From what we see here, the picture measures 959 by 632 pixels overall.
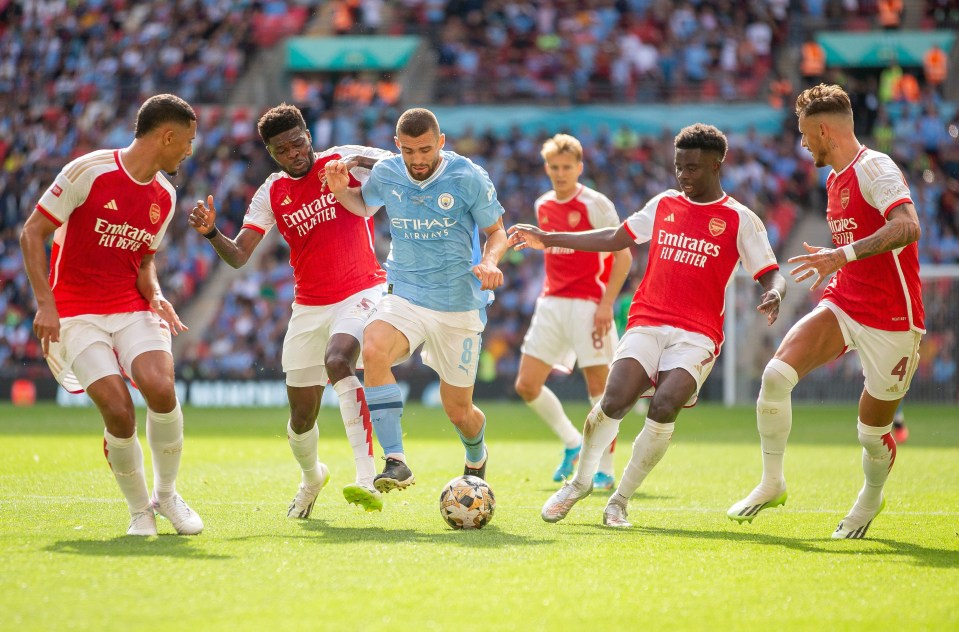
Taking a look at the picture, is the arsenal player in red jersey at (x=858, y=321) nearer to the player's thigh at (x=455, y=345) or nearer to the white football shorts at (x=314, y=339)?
the player's thigh at (x=455, y=345)

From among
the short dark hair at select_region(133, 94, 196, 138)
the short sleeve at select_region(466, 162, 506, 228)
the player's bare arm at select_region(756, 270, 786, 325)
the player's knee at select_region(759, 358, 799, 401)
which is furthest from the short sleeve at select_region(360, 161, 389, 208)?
the player's knee at select_region(759, 358, 799, 401)

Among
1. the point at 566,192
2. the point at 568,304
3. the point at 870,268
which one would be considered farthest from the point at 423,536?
the point at 566,192

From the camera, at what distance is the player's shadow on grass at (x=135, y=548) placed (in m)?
6.08

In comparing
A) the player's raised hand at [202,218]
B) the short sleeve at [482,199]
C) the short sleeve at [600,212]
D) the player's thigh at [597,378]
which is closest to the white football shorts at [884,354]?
the short sleeve at [482,199]

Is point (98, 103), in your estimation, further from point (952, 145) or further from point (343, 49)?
point (952, 145)

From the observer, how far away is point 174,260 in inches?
Answer: 1033

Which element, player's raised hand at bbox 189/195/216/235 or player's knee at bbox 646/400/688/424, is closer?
player's knee at bbox 646/400/688/424

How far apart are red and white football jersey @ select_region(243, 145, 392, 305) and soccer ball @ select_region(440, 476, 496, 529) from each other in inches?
65.6

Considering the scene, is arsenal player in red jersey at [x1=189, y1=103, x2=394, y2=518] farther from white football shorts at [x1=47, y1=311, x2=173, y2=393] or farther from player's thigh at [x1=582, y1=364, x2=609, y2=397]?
player's thigh at [x1=582, y1=364, x2=609, y2=397]

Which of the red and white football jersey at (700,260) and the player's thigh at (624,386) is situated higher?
the red and white football jersey at (700,260)

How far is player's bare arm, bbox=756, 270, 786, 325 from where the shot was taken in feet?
23.2

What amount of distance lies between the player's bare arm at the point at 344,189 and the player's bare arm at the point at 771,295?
2.73 metres

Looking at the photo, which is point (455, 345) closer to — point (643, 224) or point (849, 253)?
point (643, 224)

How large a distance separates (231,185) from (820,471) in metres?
18.1
